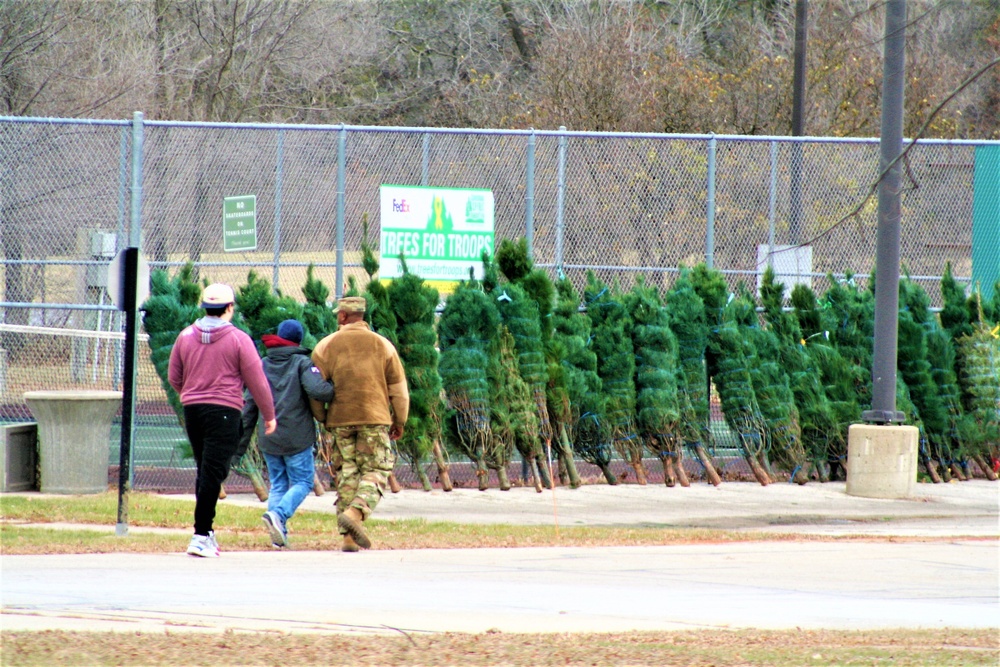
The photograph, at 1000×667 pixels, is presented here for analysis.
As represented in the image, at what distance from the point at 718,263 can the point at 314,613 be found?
526 inches

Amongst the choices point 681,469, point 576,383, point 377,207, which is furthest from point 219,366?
point 377,207

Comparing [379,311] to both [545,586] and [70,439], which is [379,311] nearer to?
[70,439]

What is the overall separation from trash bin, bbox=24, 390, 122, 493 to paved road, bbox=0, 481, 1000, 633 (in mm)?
2517

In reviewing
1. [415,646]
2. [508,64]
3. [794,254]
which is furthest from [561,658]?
[508,64]

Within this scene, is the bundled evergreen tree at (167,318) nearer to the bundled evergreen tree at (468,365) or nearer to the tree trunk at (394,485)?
the tree trunk at (394,485)

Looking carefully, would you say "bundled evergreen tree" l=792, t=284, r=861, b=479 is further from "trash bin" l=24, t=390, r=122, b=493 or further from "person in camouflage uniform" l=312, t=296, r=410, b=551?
"trash bin" l=24, t=390, r=122, b=493

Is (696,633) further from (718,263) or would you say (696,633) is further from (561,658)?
(718,263)

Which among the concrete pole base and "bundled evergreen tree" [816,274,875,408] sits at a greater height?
"bundled evergreen tree" [816,274,875,408]

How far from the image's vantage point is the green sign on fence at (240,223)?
40.6 feet

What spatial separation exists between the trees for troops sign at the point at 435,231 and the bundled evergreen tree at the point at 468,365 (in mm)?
824

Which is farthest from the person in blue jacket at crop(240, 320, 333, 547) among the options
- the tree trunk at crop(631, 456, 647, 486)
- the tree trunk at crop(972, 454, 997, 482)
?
the tree trunk at crop(972, 454, 997, 482)

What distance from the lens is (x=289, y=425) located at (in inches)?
357

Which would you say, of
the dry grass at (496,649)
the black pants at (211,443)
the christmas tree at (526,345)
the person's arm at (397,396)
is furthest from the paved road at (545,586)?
the christmas tree at (526,345)

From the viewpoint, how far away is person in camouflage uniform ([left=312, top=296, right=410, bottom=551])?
917 centimetres
